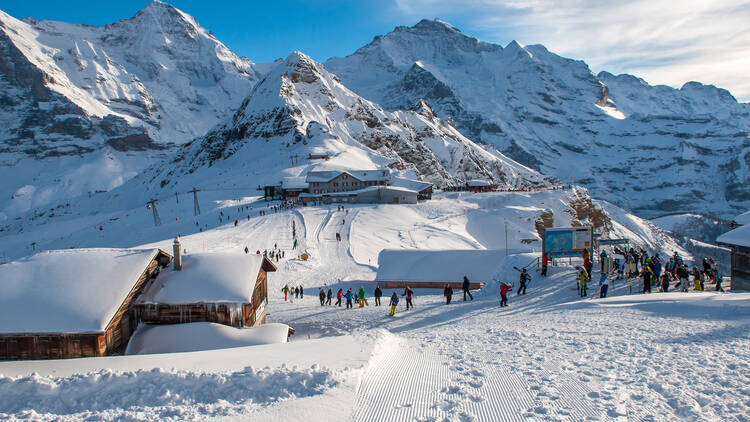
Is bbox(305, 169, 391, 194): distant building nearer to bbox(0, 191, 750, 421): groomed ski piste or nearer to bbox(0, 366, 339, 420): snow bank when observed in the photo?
bbox(0, 191, 750, 421): groomed ski piste

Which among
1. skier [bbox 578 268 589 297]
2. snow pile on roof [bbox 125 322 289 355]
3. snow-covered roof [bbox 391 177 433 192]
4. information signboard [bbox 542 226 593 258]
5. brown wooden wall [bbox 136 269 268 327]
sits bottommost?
snow pile on roof [bbox 125 322 289 355]

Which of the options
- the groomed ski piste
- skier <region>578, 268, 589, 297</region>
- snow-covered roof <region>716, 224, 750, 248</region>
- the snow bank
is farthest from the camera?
snow-covered roof <region>716, 224, 750, 248</region>

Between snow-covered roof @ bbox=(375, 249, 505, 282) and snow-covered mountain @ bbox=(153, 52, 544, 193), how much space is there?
61617 millimetres

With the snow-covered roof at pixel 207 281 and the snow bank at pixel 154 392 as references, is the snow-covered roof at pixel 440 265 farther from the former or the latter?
the snow bank at pixel 154 392

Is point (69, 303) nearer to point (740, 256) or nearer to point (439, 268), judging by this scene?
point (439, 268)

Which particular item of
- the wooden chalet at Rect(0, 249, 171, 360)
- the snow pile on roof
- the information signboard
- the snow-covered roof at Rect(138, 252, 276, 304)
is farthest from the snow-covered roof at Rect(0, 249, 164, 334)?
the information signboard

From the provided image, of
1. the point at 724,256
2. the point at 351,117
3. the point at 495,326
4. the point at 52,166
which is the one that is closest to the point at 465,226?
the point at 495,326

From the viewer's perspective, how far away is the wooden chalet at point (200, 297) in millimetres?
15344

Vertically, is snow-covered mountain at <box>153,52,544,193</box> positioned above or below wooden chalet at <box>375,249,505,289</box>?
above

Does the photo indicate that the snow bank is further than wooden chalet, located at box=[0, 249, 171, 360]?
No

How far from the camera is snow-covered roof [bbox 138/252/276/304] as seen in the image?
15367 millimetres

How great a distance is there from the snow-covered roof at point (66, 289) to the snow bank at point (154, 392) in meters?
5.46

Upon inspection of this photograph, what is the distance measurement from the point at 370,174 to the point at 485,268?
5236 cm

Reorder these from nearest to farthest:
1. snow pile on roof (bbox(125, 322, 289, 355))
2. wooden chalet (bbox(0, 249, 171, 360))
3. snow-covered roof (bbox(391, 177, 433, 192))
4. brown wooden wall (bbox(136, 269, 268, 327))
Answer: wooden chalet (bbox(0, 249, 171, 360)), snow pile on roof (bbox(125, 322, 289, 355)), brown wooden wall (bbox(136, 269, 268, 327)), snow-covered roof (bbox(391, 177, 433, 192))
